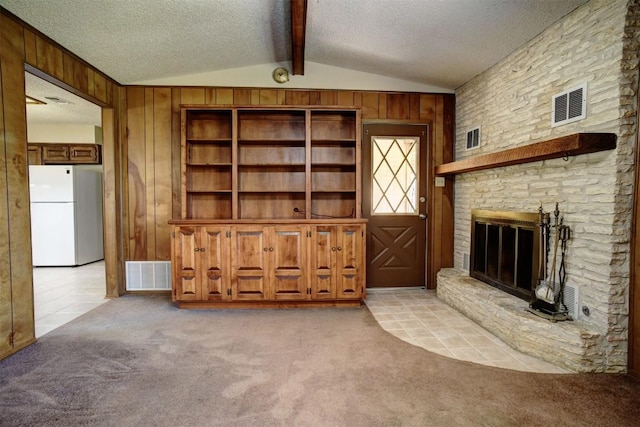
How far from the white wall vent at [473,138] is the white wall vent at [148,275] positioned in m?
3.83

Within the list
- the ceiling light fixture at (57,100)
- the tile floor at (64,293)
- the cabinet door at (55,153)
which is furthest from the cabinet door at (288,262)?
the cabinet door at (55,153)

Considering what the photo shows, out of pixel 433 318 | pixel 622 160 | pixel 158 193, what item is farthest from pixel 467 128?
pixel 158 193

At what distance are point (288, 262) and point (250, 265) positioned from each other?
0.39m

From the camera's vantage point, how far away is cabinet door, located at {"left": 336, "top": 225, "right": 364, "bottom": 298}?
10.9ft

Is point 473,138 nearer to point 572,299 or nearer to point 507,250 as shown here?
point 507,250

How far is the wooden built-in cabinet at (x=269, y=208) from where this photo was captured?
3281 millimetres

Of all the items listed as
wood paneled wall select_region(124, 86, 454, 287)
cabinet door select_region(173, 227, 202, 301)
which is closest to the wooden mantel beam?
wood paneled wall select_region(124, 86, 454, 287)

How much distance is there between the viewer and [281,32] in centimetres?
309

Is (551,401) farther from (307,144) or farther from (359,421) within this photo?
(307,144)

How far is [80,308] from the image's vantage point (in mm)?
3365

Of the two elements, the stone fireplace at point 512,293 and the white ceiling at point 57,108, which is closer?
the stone fireplace at point 512,293

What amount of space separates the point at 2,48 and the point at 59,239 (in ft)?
13.2

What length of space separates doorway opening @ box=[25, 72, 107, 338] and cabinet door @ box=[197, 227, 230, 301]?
1609 mm

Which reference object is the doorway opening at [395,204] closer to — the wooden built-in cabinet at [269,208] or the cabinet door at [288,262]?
the wooden built-in cabinet at [269,208]
